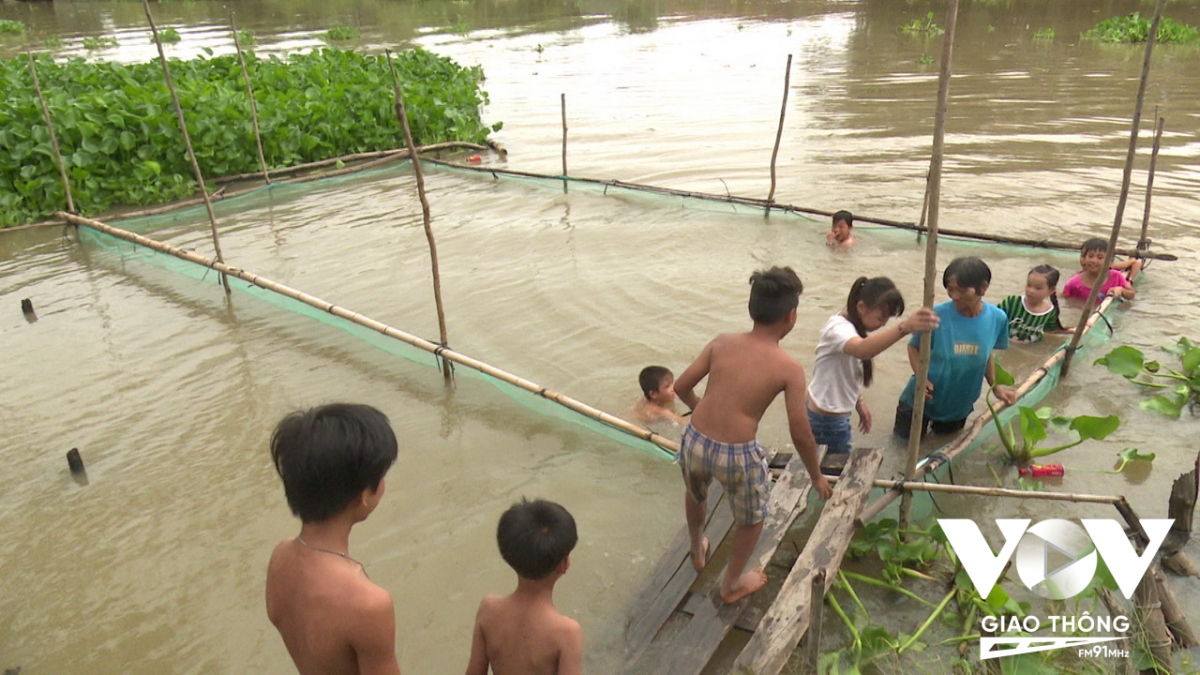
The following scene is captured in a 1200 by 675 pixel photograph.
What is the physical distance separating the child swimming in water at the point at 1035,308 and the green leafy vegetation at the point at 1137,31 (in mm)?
13772

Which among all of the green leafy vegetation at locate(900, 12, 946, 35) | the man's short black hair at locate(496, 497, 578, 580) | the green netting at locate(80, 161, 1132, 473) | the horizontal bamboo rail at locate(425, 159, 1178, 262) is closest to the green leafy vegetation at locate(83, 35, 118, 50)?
the green netting at locate(80, 161, 1132, 473)

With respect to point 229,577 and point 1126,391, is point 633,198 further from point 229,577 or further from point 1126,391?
point 229,577

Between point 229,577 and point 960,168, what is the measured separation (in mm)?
9458

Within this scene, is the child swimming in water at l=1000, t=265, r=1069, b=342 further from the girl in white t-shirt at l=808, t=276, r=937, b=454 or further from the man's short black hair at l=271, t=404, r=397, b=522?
the man's short black hair at l=271, t=404, r=397, b=522

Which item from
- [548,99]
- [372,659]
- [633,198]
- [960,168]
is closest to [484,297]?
[633,198]

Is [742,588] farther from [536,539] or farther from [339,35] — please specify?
[339,35]

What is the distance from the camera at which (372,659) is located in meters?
1.80

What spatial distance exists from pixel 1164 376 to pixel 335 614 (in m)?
5.23

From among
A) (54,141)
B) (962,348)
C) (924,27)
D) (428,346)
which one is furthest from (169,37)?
(962,348)

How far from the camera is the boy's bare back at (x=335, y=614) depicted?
5.83 feet

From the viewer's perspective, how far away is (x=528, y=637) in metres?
2.24

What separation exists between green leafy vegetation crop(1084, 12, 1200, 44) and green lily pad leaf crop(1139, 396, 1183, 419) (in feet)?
48.4

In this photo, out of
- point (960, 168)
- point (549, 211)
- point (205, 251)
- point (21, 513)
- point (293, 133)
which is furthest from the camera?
point (293, 133)

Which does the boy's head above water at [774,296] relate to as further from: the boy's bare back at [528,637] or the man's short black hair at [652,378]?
the man's short black hair at [652,378]
